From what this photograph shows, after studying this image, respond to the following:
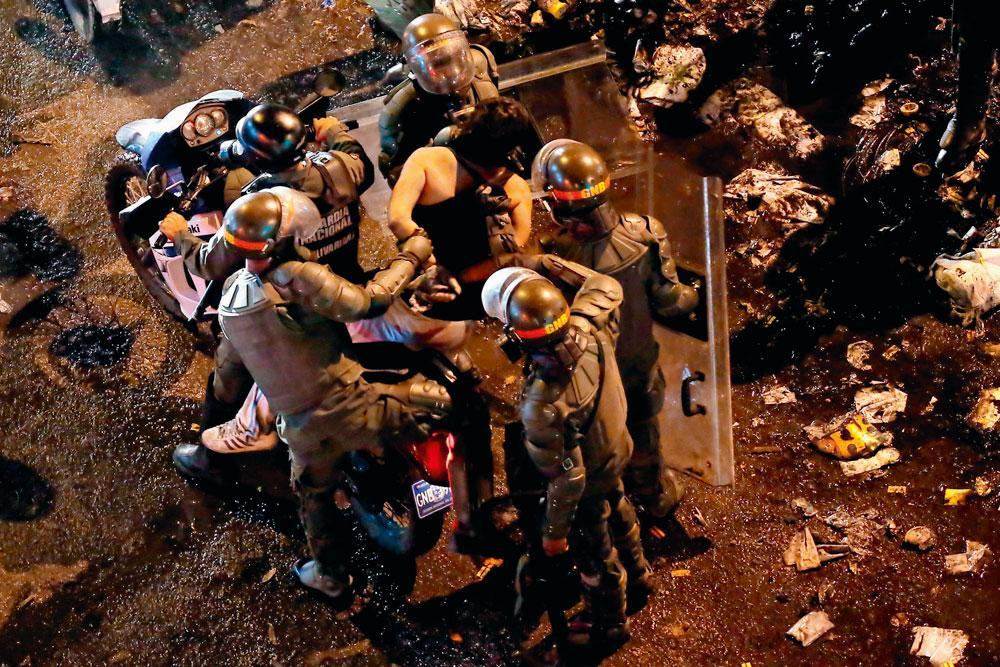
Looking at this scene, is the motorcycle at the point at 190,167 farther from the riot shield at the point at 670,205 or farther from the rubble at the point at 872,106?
the rubble at the point at 872,106

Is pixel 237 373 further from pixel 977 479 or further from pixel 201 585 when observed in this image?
pixel 977 479

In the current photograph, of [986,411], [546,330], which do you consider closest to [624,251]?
[546,330]

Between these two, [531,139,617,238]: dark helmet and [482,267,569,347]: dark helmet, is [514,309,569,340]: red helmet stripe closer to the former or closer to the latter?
[482,267,569,347]: dark helmet

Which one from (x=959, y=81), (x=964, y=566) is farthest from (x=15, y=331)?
(x=959, y=81)

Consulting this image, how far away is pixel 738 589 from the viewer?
186 inches

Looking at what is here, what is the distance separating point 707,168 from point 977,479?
9.55 ft

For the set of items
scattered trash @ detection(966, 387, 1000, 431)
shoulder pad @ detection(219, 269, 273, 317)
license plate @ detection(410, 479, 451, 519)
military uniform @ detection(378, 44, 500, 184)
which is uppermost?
military uniform @ detection(378, 44, 500, 184)

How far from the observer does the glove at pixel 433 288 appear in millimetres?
4355

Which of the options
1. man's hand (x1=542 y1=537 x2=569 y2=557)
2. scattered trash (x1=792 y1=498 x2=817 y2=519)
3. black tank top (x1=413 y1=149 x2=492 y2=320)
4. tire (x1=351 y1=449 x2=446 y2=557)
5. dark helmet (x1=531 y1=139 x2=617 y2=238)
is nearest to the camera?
dark helmet (x1=531 y1=139 x2=617 y2=238)

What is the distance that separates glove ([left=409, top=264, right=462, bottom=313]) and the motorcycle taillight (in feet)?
2.18

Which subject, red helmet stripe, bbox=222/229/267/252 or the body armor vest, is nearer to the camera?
red helmet stripe, bbox=222/229/267/252

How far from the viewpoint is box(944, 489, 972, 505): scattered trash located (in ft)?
16.0

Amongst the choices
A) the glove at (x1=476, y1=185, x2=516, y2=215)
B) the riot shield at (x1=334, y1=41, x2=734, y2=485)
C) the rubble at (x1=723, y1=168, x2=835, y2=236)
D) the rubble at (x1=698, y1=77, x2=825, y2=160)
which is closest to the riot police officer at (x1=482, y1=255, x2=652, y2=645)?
the glove at (x1=476, y1=185, x2=516, y2=215)

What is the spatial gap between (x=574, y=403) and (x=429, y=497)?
1.65 meters
